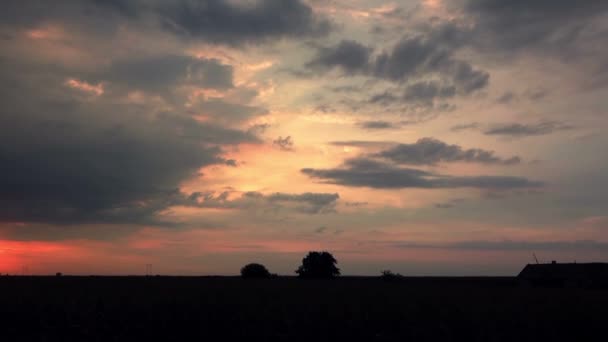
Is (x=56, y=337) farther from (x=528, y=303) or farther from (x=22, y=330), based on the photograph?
(x=528, y=303)

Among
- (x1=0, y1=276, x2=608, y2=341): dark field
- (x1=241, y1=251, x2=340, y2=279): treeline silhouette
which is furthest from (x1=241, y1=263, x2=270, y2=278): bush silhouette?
(x1=0, y1=276, x2=608, y2=341): dark field

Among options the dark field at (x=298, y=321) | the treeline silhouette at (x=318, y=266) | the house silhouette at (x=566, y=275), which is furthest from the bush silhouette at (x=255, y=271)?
the dark field at (x=298, y=321)

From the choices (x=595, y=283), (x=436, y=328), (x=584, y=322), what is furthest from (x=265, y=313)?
(x=595, y=283)

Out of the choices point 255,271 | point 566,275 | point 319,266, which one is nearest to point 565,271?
point 566,275

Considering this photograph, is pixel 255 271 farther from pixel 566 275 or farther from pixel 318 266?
pixel 566 275

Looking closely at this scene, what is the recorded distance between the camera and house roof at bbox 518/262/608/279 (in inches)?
3703

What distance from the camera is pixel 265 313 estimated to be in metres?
40.5

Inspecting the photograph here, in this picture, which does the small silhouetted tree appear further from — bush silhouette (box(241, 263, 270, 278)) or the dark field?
the dark field

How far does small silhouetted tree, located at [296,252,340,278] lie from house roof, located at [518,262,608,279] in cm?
3987

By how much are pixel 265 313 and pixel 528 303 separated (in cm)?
2392

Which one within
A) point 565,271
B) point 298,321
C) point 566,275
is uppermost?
point 565,271

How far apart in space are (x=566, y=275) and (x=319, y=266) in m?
50.2

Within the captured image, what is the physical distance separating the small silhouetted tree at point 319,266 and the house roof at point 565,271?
1570 inches

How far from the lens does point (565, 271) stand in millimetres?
97375
